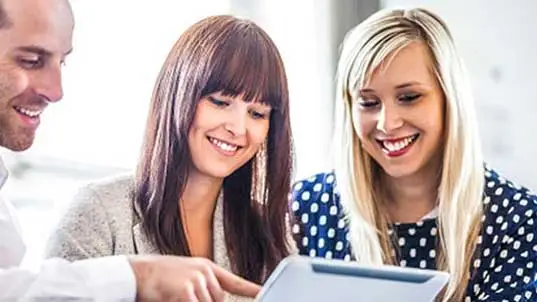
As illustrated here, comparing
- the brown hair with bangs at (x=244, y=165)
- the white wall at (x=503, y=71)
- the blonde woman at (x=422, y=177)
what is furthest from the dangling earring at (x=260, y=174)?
the white wall at (x=503, y=71)

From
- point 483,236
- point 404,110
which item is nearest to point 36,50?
point 404,110

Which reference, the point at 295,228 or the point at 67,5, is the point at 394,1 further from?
the point at 67,5

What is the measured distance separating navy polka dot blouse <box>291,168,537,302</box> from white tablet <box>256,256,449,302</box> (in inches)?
15.9

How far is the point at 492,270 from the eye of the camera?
1.25 m

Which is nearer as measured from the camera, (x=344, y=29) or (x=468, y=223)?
(x=468, y=223)

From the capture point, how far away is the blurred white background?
113 centimetres

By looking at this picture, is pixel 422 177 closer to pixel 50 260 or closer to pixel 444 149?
pixel 444 149

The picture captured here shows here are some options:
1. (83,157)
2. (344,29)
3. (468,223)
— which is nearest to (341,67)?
(344,29)

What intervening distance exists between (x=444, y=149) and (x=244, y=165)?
30 centimetres

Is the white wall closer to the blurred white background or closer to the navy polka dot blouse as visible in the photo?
the blurred white background

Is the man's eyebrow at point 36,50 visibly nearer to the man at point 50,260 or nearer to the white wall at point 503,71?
the man at point 50,260

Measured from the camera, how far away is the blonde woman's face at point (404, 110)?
49.4 inches

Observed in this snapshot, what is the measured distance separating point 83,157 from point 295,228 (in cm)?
30

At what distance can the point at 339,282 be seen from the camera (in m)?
0.83
